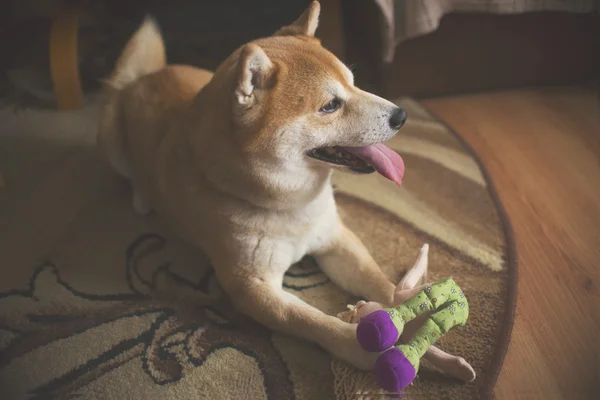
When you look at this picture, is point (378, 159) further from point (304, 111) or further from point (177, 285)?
point (177, 285)

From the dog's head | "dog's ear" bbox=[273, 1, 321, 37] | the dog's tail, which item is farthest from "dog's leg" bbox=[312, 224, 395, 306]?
the dog's tail

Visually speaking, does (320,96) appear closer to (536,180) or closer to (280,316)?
(280,316)

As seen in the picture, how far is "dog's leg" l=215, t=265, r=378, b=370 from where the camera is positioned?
1.04 metres

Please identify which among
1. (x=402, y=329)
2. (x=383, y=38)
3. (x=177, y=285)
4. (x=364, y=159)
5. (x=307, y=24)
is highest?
(x=307, y=24)

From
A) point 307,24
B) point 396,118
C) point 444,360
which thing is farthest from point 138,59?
point 444,360

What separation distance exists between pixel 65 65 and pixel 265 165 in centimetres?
130

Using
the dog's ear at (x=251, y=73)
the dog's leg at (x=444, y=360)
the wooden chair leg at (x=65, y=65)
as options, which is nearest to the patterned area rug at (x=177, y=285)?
the dog's leg at (x=444, y=360)

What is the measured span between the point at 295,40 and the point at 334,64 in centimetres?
10

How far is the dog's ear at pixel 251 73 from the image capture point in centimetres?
88

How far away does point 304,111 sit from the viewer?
0.97 metres

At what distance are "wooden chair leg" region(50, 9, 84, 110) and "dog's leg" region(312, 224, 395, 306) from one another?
1.24m

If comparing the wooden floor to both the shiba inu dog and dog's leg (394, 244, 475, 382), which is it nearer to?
dog's leg (394, 244, 475, 382)

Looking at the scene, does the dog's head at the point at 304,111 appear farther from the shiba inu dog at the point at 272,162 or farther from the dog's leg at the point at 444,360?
the dog's leg at the point at 444,360

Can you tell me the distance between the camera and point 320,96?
975mm
